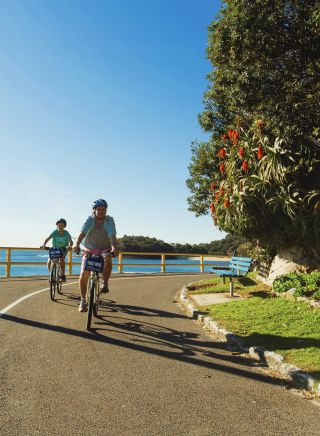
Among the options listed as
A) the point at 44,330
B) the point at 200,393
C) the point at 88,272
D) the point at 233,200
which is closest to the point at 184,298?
the point at 233,200

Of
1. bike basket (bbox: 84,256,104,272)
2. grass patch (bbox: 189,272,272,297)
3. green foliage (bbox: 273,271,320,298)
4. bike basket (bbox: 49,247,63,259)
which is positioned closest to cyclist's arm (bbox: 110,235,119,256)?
bike basket (bbox: 84,256,104,272)

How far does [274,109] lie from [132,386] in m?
8.32

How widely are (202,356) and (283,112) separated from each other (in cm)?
698

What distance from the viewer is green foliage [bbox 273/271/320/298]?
8430 mm

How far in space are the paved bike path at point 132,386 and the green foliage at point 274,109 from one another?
4441 millimetres

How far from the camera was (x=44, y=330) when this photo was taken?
661 centimetres

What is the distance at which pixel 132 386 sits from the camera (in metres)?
4.22

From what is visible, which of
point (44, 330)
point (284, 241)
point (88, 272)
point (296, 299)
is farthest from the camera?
point (284, 241)

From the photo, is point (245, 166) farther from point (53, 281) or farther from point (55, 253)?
point (53, 281)

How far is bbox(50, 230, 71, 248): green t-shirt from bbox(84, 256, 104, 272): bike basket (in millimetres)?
3953

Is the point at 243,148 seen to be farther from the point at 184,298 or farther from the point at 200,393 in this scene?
the point at 200,393

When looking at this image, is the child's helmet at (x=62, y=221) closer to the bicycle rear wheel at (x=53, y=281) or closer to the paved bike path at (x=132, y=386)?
the bicycle rear wheel at (x=53, y=281)

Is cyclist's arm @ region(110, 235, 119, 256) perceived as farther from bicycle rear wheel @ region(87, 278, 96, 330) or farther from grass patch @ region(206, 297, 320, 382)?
grass patch @ region(206, 297, 320, 382)

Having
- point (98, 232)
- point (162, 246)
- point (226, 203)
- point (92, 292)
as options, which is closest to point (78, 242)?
point (98, 232)
